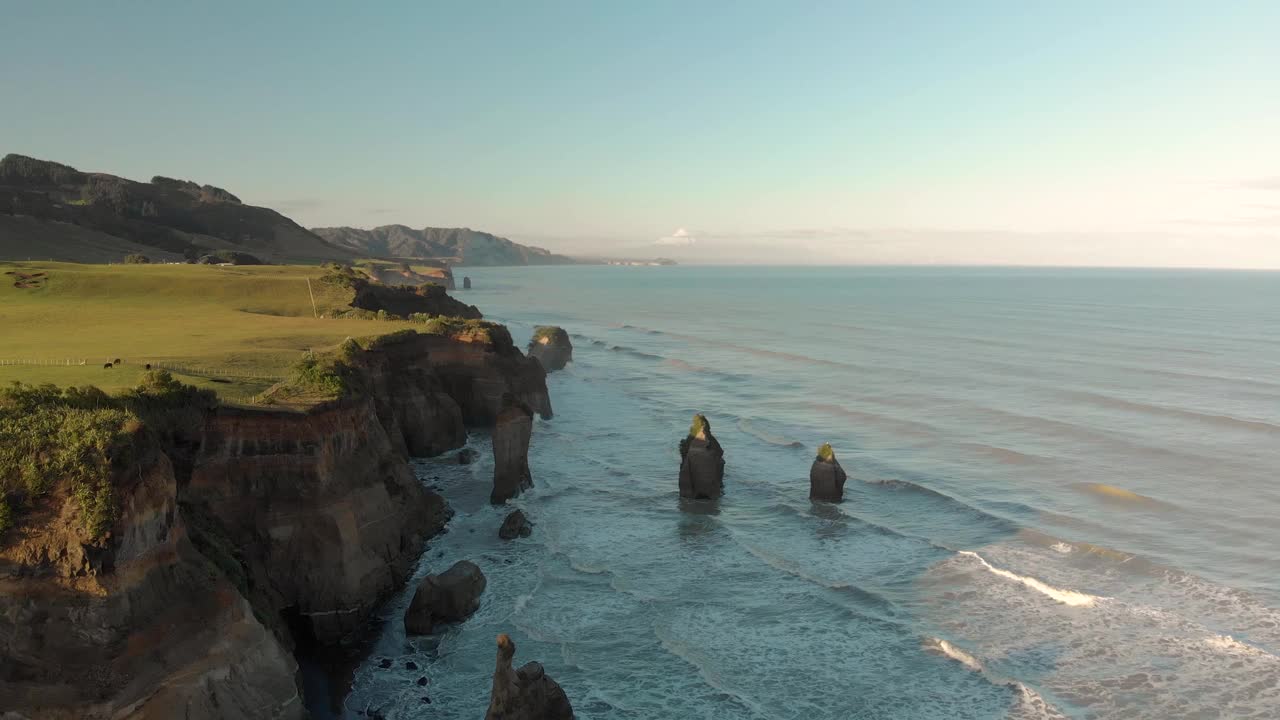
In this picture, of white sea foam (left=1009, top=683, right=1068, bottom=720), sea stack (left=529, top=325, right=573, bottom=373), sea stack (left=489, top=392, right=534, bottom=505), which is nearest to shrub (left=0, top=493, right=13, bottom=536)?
sea stack (left=489, top=392, right=534, bottom=505)

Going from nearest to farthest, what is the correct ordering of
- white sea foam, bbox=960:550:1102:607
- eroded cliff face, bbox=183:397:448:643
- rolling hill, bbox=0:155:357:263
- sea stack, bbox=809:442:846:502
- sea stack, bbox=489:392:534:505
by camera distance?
1. eroded cliff face, bbox=183:397:448:643
2. white sea foam, bbox=960:550:1102:607
3. sea stack, bbox=489:392:534:505
4. sea stack, bbox=809:442:846:502
5. rolling hill, bbox=0:155:357:263

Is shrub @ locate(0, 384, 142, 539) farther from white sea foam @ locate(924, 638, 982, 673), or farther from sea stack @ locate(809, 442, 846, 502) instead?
sea stack @ locate(809, 442, 846, 502)

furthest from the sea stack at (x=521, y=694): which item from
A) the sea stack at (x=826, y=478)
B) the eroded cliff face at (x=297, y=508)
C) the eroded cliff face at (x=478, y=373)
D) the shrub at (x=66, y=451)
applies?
the eroded cliff face at (x=478, y=373)

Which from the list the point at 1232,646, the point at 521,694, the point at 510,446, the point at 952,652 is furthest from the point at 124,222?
the point at 1232,646

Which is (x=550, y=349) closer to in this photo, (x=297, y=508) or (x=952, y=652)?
(x=297, y=508)

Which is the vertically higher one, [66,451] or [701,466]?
[66,451]

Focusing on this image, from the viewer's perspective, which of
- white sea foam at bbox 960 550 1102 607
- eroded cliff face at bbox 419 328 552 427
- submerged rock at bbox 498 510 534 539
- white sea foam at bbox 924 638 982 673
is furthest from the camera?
eroded cliff face at bbox 419 328 552 427

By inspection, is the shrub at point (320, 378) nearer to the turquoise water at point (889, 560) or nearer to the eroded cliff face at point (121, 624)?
the turquoise water at point (889, 560)
